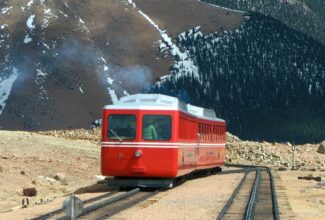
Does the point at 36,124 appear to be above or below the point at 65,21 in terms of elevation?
below

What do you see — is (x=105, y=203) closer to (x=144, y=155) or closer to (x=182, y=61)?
(x=144, y=155)

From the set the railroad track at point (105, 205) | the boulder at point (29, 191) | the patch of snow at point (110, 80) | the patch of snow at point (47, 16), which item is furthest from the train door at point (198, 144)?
the patch of snow at point (47, 16)

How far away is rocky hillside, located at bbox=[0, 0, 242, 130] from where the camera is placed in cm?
14450

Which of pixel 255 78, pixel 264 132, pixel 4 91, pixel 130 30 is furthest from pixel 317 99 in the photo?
pixel 4 91

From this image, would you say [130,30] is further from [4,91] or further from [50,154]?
[50,154]

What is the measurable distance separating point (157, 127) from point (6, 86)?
437 feet

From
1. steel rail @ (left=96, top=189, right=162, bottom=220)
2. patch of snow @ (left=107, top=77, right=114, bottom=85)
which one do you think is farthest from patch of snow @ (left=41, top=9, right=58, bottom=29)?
steel rail @ (left=96, top=189, right=162, bottom=220)

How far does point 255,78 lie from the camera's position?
18538cm

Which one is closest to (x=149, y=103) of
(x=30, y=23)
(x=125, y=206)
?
(x=125, y=206)

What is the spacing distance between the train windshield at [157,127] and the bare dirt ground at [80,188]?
78.4 inches

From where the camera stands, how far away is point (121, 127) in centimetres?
2523

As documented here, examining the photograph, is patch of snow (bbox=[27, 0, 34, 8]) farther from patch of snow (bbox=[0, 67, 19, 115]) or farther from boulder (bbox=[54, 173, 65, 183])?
boulder (bbox=[54, 173, 65, 183])

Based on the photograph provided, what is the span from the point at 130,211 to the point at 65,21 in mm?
168663

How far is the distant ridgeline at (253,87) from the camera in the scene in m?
166
